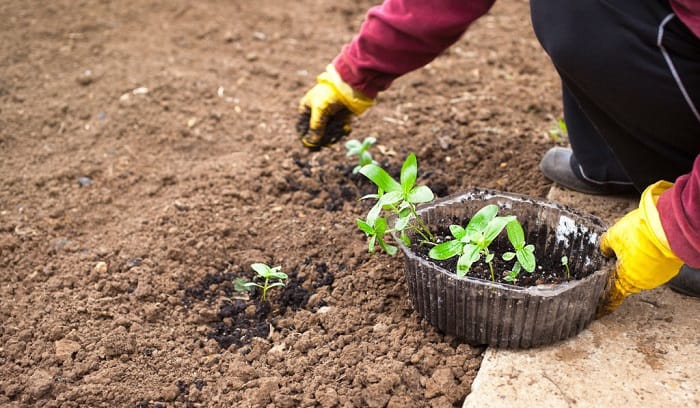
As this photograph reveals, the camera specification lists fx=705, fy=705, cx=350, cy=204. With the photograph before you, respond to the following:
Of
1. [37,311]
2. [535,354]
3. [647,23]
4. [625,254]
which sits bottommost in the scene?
[37,311]

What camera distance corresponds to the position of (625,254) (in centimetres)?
163

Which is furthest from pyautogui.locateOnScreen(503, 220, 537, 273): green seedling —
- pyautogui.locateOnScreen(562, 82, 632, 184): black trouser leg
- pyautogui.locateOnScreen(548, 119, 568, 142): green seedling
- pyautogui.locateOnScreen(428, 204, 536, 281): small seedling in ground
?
pyautogui.locateOnScreen(548, 119, 568, 142): green seedling

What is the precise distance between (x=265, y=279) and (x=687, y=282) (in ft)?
3.82

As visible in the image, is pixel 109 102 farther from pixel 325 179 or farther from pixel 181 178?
pixel 325 179

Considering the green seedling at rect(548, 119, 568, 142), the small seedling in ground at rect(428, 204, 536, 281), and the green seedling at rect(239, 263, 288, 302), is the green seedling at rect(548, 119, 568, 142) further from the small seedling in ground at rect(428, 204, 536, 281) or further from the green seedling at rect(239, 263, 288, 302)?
the green seedling at rect(239, 263, 288, 302)

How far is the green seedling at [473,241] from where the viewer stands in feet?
5.29

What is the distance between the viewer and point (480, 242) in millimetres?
1619

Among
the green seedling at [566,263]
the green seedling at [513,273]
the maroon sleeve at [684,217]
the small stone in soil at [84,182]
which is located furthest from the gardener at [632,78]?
the small stone in soil at [84,182]

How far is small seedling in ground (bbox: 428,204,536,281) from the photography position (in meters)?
1.61

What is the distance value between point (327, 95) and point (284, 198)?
0.39 meters

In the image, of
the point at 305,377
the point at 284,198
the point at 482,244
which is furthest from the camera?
the point at 284,198

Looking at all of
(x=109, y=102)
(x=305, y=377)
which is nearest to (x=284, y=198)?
(x=305, y=377)

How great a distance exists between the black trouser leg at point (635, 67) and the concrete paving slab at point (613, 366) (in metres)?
0.42

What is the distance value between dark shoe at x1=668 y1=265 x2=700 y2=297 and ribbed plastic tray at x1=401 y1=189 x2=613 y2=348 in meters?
0.30
